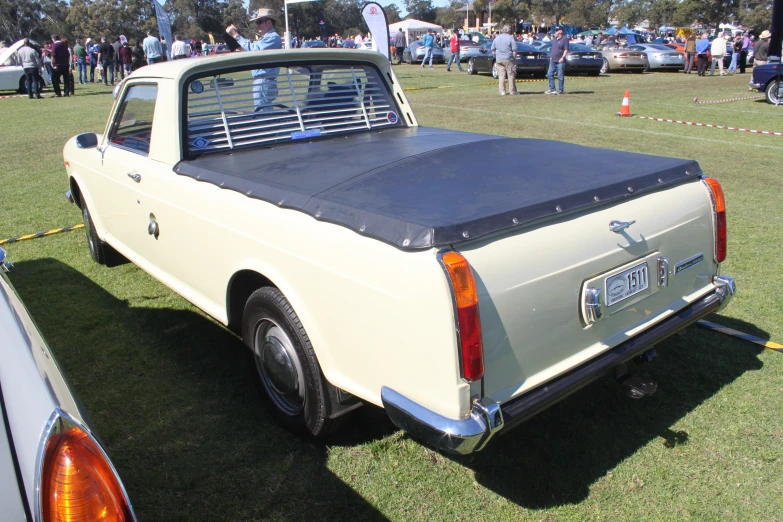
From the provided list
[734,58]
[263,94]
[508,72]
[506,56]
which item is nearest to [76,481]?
[263,94]

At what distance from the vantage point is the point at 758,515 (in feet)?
8.11

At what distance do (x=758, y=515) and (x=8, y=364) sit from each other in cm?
273

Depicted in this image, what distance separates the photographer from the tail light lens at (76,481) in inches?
54.6

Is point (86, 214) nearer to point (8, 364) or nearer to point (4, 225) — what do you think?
point (4, 225)

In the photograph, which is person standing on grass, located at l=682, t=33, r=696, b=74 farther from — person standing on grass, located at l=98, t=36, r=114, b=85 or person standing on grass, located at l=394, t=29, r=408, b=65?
person standing on grass, located at l=98, t=36, r=114, b=85

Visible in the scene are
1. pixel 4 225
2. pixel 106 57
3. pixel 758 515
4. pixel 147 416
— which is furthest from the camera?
pixel 106 57

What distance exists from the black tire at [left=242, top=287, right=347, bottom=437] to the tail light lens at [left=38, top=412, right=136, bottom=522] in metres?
1.24

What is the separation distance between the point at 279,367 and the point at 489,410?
123cm

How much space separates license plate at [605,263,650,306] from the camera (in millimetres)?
2523

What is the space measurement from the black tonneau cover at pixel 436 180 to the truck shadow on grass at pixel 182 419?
1.20m

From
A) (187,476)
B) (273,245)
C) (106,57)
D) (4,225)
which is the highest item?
(106,57)

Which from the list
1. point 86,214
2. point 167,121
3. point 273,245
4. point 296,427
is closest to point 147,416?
point 296,427

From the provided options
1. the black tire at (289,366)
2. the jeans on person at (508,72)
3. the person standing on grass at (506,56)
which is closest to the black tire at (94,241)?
the black tire at (289,366)

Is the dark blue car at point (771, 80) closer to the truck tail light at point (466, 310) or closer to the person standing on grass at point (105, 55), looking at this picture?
the truck tail light at point (466, 310)
